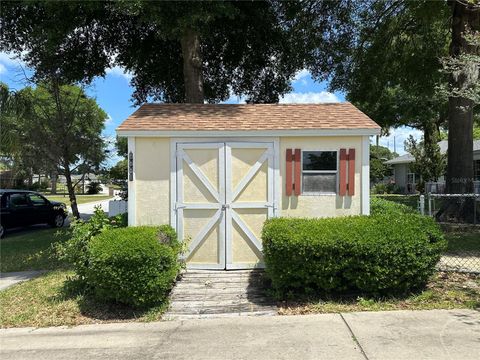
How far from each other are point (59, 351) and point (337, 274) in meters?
3.62

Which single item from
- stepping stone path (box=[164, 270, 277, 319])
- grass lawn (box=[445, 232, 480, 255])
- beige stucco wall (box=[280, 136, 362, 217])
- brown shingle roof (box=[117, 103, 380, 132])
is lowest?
stepping stone path (box=[164, 270, 277, 319])

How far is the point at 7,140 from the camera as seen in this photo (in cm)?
1397

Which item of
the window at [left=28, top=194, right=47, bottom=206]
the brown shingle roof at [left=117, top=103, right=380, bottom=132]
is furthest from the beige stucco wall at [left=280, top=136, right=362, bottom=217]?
the window at [left=28, top=194, right=47, bottom=206]

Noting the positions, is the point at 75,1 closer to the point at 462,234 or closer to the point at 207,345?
the point at 207,345

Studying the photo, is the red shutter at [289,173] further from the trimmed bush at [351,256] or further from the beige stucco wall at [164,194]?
the trimmed bush at [351,256]

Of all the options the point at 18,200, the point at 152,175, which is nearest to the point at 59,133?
the point at 18,200

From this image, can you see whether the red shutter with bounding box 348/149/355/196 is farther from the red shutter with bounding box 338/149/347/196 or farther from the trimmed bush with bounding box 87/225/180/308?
the trimmed bush with bounding box 87/225/180/308

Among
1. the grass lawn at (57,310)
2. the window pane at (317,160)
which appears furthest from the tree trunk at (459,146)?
the grass lawn at (57,310)

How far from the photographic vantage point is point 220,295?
6758 millimetres

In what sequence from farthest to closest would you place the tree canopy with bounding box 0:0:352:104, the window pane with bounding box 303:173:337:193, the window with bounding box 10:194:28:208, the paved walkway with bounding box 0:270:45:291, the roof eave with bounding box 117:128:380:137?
the window with bounding box 10:194:28:208 → the tree canopy with bounding box 0:0:352:104 → the paved walkway with bounding box 0:270:45:291 → the window pane with bounding box 303:173:337:193 → the roof eave with bounding box 117:128:380:137

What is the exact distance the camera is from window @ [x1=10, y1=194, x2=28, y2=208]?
15.9m

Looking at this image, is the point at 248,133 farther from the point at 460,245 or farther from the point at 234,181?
the point at 460,245

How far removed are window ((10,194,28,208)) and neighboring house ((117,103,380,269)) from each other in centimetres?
1010

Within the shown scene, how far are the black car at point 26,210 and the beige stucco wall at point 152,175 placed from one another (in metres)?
9.47
